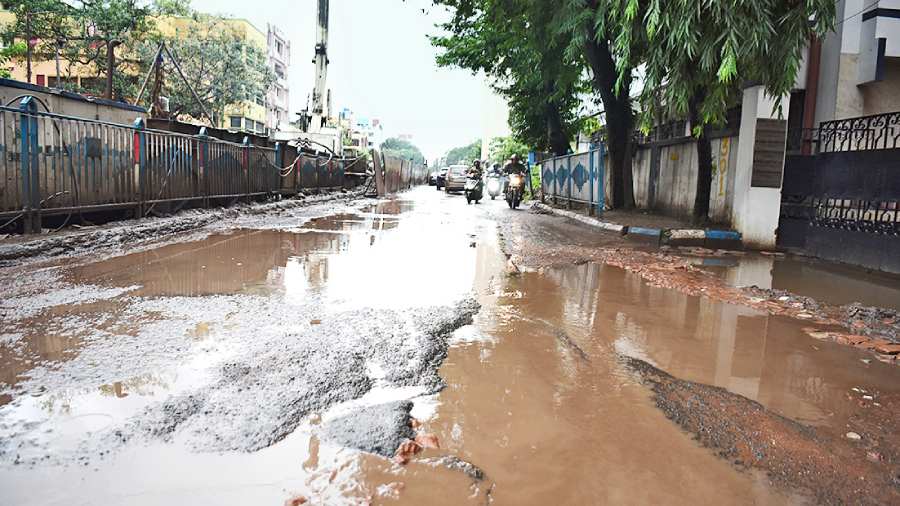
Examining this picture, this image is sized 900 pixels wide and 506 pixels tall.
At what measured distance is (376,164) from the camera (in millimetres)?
25266

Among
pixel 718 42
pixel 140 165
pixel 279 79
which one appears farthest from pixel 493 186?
pixel 279 79

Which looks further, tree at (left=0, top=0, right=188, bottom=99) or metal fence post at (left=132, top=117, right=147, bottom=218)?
tree at (left=0, top=0, right=188, bottom=99)

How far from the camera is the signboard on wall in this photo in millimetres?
9336

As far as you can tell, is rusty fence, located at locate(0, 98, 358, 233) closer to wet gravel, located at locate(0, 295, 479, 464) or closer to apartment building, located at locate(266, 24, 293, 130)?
wet gravel, located at locate(0, 295, 479, 464)

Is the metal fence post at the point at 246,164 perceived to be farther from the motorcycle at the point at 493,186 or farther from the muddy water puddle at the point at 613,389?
the motorcycle at the point at 493,186

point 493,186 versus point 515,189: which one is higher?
point 493,186

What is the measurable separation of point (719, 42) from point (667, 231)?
3.25 meters

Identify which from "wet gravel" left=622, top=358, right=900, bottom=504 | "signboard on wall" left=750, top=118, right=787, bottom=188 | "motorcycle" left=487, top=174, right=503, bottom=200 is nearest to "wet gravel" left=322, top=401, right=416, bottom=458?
"wet gravel" left=622, top=358, right=900, bottom=504

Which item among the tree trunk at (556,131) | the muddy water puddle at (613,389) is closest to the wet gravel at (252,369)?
the muddy water puddle at (613,389)

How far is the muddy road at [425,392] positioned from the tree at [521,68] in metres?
11.2

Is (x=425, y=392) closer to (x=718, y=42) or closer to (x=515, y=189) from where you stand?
(x=718, y=42)

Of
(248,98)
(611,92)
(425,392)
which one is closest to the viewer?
(425,392)

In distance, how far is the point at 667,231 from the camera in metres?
10.0

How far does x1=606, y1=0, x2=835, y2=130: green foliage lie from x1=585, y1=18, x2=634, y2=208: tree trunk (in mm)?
5130
